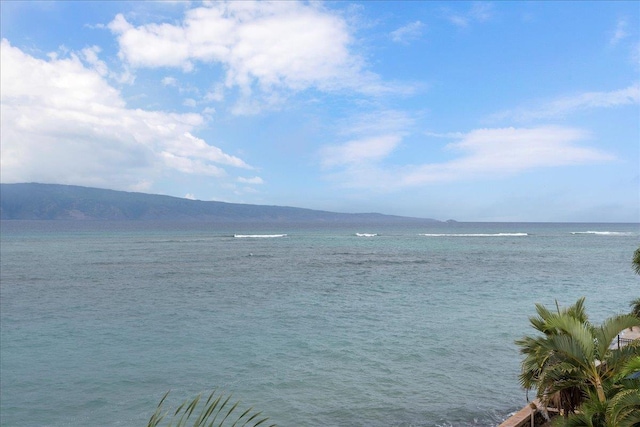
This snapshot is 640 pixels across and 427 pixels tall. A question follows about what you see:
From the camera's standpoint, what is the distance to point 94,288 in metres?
33.9

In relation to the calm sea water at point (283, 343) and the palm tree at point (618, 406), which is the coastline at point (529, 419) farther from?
the palm tree at point (618, 406)

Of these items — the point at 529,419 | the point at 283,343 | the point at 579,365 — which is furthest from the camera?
the point at 283,343

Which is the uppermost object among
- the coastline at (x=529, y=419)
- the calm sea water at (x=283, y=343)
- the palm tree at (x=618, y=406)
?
the palm tree at (x=618, y=406)

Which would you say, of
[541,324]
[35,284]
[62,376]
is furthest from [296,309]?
[35,284]

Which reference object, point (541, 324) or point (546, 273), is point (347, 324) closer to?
point (541, 324)

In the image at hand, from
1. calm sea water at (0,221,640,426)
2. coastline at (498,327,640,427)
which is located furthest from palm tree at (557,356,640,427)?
calm sea water at (0,221,640,426)

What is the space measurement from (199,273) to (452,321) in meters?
26.3

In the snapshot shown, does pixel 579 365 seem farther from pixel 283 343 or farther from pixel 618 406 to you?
pixel 283 343

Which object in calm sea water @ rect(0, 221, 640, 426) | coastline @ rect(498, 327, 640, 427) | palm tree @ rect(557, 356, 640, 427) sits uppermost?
palm tree @ rect(557, 356, 640, 427)

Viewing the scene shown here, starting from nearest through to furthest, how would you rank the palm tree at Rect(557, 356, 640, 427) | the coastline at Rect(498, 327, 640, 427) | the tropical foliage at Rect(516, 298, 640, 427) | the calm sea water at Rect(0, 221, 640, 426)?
the palm tree at Rect(557, 356, 640, 427) < the tropical foliage at Rect(516, 298, 640, 427) < the coastline at Rect(498, 327, 640, 427) < the calm sea water at Rect(0, 221, 640, 426)

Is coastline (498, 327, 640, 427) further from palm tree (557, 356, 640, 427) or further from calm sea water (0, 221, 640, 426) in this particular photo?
palm tree (557, 356, 640, 427)

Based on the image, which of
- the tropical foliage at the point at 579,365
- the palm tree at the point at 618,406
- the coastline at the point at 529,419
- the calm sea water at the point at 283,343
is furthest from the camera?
the calm sea water at the point at 283,343

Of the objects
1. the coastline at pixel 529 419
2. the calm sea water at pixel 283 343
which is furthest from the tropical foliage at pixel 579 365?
the calm sea water at pixel 283 343

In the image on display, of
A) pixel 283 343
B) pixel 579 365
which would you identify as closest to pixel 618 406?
pixel 579 365
